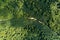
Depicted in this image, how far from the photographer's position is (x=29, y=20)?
4.77 m

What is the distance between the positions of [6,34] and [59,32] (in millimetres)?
1322

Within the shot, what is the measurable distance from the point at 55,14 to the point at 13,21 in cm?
106

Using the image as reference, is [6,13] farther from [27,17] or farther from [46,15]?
[46,15]

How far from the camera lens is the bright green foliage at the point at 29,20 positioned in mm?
4469

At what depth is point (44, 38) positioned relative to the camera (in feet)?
14.6

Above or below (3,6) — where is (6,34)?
below

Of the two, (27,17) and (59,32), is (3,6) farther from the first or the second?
(59,32)

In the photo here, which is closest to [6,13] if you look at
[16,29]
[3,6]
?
[3,6]

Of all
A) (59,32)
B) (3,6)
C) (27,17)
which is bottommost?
(59,32)

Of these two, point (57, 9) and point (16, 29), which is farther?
point (57, 9)

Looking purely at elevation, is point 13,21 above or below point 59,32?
above

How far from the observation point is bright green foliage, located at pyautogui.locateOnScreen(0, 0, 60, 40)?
14.7 feet

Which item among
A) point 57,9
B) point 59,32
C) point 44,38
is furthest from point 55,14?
point 44,38

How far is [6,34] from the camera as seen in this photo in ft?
14.6
